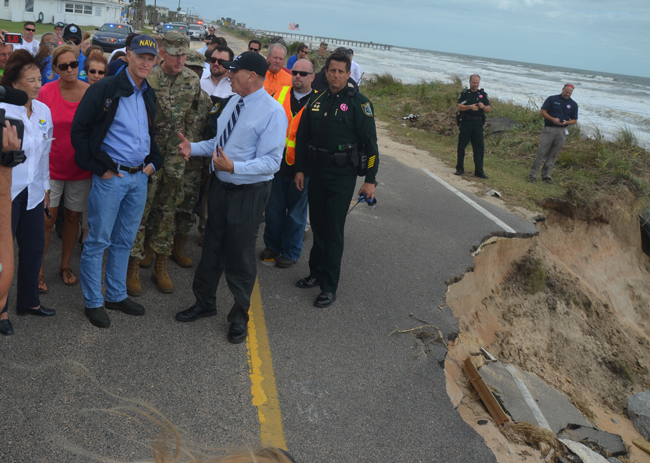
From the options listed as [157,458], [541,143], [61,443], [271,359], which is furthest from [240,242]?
[541,143]

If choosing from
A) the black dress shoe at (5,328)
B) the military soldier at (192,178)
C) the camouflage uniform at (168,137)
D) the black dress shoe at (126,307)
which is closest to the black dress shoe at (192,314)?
the black dress shoe at (126,307)

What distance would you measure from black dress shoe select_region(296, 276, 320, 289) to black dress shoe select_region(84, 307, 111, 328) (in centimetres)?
199

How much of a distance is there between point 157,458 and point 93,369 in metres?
2.61

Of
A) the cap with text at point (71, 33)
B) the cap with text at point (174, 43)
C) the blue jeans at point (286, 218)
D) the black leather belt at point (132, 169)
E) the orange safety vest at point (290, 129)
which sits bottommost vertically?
the blue jeans at point (286, 218)

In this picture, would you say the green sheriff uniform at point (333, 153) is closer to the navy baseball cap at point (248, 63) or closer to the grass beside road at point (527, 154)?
the navy baseball cap at point (248, 63)

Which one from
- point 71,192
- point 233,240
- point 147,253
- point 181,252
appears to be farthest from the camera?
point 181,252

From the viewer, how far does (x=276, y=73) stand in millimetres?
6359

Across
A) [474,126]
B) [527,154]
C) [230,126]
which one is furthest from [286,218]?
[527,154]

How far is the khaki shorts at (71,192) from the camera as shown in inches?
183

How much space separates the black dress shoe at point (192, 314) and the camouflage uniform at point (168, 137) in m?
0.72

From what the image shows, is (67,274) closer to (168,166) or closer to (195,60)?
(168,166)

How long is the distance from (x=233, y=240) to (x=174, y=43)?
70.3 inches

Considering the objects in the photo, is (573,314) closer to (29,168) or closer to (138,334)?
(138,334)

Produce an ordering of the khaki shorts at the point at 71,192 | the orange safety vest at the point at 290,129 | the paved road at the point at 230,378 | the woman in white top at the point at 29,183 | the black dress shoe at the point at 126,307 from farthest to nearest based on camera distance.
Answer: the orange safety vest at the point at 290,129 < the khaki shorts at the point at 71,192 < the black dress shoe at the point at 126,307 < the woman in white top at the point at 29,183 < the paved road at the point at 230,378
